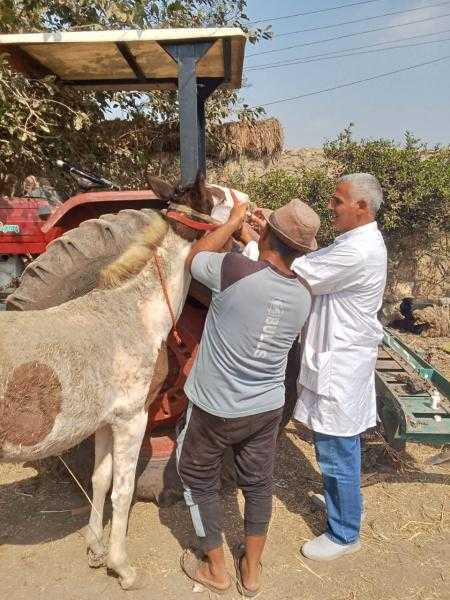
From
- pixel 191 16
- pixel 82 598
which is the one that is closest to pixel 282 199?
pixel 191 16

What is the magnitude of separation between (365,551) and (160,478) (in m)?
1.25

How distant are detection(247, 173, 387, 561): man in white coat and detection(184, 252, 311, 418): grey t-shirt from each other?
13.1 inches

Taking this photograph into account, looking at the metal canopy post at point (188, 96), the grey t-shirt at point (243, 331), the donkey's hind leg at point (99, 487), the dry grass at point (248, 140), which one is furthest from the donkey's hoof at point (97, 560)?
the dry grass at point (248, 140)

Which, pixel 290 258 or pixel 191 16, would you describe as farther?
pixel 191 16

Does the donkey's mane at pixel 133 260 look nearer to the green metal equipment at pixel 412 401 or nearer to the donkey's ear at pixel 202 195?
the donkey's ear at pixel 202 195

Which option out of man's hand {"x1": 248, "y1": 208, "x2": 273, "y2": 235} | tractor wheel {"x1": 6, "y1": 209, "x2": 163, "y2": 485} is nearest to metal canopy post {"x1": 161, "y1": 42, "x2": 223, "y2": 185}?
man's hand {"x1": 248, "y1": 208, "x2": 273, "y2": 235}

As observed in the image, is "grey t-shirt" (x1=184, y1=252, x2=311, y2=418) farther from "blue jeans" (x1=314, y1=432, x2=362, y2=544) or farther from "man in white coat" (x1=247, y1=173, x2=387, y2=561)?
"blue jeans" (x1=314, y1=432, x2=362, y2=544)

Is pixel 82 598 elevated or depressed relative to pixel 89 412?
depressed

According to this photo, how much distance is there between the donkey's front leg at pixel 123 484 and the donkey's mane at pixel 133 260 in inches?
26.5

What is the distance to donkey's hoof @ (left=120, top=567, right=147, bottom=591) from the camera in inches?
93.4

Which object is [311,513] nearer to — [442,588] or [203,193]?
[442,588]

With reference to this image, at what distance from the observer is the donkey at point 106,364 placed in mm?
1998

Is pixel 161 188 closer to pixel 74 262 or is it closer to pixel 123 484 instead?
pixel 74 262

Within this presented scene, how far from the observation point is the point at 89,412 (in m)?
2.14
